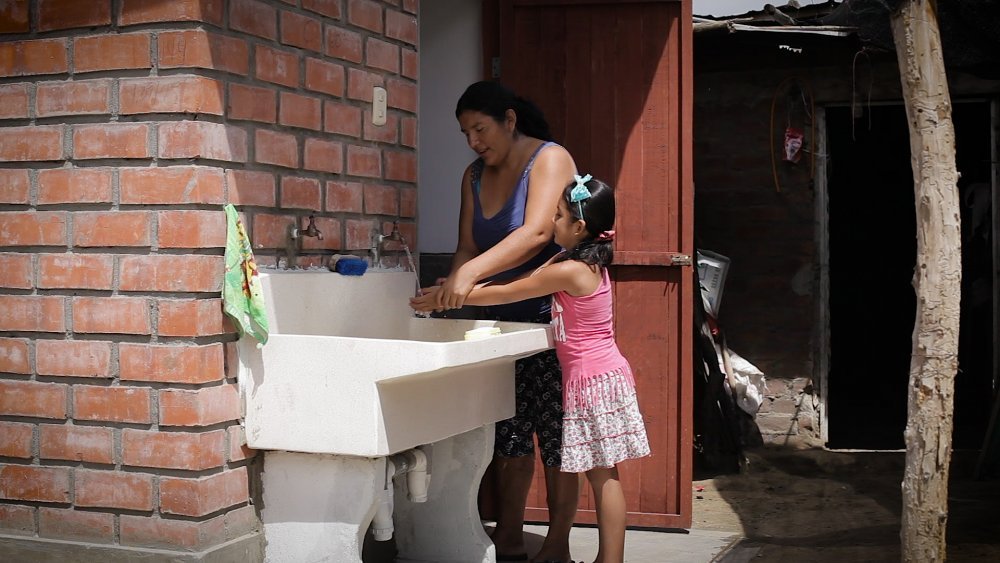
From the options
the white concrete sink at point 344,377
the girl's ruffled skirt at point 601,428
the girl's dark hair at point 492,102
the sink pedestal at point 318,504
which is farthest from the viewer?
the girl's dark hair at point 492,102

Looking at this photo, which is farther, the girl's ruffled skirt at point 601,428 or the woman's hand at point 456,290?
the girl's ruffled skirt at point 601,428

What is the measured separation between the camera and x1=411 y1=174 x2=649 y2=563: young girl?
362cm

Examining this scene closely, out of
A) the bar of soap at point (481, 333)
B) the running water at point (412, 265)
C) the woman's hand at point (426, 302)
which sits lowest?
the bar of soap at point (481, 333)

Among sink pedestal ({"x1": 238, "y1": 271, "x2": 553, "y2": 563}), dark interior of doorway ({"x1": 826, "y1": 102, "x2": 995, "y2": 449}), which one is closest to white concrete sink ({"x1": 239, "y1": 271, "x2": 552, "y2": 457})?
sink pedestal ({"x1": 238, "y1": 271, "x2": 553, "y2": 563})

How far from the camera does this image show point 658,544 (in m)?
4.66

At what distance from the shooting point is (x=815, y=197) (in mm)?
7129

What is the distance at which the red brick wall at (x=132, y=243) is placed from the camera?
119 inches

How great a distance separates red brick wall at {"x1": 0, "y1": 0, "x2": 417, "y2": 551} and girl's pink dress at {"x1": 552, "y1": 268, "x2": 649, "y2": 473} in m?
1.00

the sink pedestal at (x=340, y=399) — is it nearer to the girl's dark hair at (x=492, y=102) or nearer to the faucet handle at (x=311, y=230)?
the faucet handle at (x=311, y=230)

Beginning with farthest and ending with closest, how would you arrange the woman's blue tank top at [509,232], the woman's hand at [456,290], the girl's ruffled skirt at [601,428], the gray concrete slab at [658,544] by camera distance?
the gray concrete slab at [658,544], the woman's blue tank top at [509,232], the girl's ruffled skirt at [601,428], the woman's hand at [456,290]

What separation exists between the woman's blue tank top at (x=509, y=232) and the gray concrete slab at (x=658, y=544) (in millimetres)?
1053

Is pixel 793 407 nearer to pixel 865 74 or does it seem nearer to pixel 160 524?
pixel 865 74

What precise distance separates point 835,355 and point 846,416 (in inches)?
47.7

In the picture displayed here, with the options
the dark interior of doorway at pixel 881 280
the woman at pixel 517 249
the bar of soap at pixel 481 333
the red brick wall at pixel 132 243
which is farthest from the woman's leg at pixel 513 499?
the dark interior of doorway at pixel 881 280
